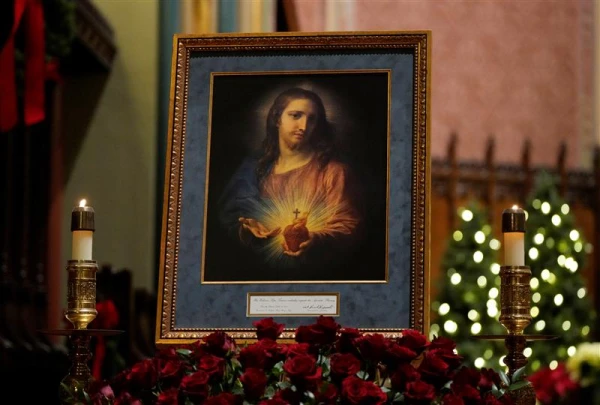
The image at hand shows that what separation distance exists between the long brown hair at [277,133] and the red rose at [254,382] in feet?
2.35

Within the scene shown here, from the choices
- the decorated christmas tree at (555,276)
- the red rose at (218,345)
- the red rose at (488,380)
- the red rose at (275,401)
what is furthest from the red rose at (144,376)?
the decorated christmas tree at (555,276)

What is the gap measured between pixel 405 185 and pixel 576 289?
10.2 metres

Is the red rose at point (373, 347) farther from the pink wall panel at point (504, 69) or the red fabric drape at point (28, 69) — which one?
the pink wall panel at point (504, 69)

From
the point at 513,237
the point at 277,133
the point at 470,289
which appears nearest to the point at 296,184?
the point at 277,133

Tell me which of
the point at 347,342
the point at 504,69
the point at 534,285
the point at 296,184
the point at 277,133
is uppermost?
the point at 504,69

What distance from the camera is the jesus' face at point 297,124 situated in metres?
2.58

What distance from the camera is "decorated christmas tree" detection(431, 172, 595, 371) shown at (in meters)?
11.6

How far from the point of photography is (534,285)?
12.3 metres

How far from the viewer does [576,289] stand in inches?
485

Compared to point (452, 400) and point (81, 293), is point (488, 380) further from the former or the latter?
point (81, 293)

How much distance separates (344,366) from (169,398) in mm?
295

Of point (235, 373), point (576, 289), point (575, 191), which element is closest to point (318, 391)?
point (235, 373)

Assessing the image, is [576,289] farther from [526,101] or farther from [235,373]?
[235,373]

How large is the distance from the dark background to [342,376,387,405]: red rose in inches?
23.9
